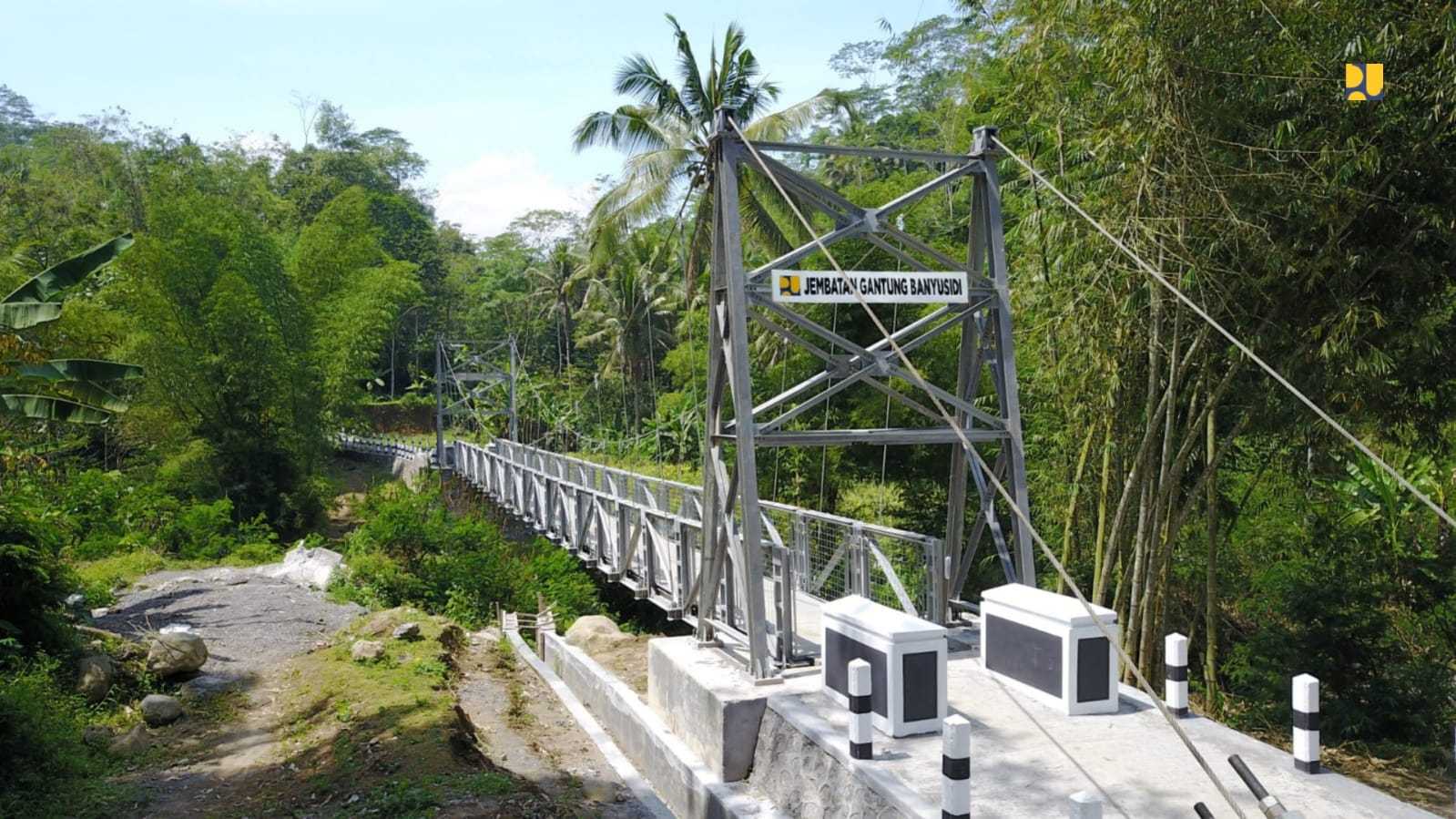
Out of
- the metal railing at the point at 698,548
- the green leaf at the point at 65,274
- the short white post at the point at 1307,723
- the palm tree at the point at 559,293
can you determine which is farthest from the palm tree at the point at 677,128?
the palm tree at the point at 559,293

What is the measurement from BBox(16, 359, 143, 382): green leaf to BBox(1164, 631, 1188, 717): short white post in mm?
8860

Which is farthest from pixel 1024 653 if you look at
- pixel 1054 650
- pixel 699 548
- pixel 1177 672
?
pixel 699 548

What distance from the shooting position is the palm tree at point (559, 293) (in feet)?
138

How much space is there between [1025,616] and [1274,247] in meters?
2.75

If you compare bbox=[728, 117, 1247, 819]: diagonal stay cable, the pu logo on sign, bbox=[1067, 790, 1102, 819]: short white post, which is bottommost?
bbox=[1067, 790, 1102, 819]: short white post

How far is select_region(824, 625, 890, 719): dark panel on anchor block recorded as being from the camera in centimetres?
522

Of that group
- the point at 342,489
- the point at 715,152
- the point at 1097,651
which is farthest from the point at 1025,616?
the point at 342,489

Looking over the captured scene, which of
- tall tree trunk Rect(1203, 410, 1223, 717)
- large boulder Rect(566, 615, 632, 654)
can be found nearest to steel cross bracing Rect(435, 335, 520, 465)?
large boulder Rect(566, 615, 632, 654)

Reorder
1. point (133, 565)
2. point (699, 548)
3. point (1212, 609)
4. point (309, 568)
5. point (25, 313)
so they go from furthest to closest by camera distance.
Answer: point (133, 565), point (309, 568), point (1212, 609), point (25, 313), point (699, 548)

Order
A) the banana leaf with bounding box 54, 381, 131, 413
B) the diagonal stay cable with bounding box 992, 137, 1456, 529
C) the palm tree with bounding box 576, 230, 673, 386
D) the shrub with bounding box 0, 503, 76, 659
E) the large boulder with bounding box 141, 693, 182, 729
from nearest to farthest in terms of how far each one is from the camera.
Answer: the diagonal stay cable with bounding box 992, 137, 1456, 529 → the large boulder with bounding box 141, 693, 182, 729 → the shrub with bounding box 0, 503, 76, 659 → the banana leaf with bounding box 54, 381, 131, 413 → the palm tree with bounding box 576, 230, 673, 386

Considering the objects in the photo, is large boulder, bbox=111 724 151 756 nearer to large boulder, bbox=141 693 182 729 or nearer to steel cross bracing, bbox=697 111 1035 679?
large boulder, bbox=141 693 182 729

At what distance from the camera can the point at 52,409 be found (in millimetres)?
9648

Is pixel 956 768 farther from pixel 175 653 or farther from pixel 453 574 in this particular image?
pixel 453 574

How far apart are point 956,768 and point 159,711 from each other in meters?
6.80
